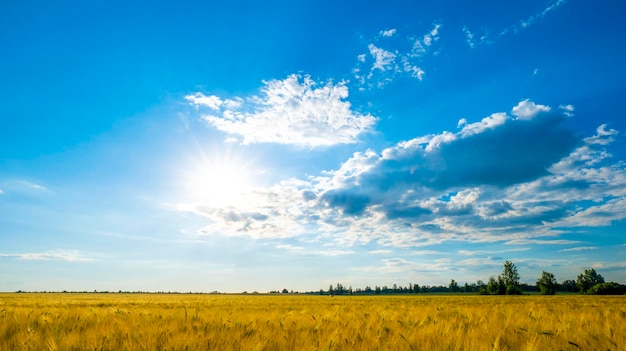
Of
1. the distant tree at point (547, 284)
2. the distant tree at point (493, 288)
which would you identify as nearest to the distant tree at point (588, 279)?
the distant tree at point (547, 284)

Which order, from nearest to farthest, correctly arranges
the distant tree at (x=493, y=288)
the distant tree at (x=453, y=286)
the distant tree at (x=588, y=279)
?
the distant tree at (x=493, y=288), the distant tree at (x=588, y=279), the distant tree at (x=453, y=286)

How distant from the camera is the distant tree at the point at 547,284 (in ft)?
344

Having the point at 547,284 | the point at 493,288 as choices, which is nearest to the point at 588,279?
the point at 547,284

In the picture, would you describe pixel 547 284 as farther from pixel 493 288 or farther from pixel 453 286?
pixel 453 286

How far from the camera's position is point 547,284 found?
107625mm

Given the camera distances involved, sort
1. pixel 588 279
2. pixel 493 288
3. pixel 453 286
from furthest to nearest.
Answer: pixel 453 286, pixel 588 279, pixel 493 288

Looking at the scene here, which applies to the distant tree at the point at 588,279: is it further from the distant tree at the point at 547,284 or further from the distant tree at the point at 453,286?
A: the distant tree at the point at 453,286

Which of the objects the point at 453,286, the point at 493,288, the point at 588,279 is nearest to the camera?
the point at 493,288

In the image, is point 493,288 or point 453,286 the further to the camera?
point 453,286

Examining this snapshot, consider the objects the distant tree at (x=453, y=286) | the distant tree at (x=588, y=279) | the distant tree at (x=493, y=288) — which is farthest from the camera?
the distant tree at (x=453, y=286)

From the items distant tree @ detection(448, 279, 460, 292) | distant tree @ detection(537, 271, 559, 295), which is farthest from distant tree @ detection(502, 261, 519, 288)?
distant tree @ detection(448, 279, 460, 292)

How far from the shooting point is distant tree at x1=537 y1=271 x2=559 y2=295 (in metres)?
105

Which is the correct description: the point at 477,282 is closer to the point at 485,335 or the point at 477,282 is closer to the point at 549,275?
the point at 549,275

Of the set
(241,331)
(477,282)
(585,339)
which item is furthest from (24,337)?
(477,282)
